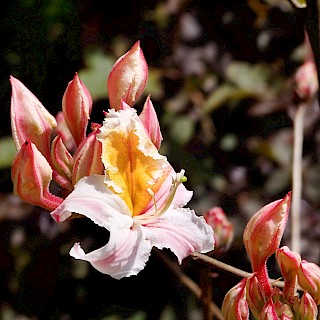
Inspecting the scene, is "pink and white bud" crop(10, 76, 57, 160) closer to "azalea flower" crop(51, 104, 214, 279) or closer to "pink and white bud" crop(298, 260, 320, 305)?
"azalea flower" crop(51, 104, 214, 279)

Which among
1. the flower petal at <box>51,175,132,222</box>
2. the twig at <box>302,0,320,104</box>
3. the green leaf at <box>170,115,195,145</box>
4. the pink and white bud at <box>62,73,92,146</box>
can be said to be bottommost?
the green leaf at <box>170,115,195,145</box>

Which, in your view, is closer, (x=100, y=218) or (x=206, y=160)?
(x=100, y=218)

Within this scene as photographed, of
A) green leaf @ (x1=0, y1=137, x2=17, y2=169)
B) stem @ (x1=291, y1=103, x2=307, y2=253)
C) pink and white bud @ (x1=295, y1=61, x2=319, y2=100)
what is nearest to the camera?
stem @ (x1=291, y1=103, x2=307, y2=253)

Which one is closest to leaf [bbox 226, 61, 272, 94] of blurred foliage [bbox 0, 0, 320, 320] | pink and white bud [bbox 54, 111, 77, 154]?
blurred foliage [bbox 0, 0, 320, 320]

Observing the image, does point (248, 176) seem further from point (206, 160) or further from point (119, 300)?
point (119, 300)

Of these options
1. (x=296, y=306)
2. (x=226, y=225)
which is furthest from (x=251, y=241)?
(x=226, y=225)

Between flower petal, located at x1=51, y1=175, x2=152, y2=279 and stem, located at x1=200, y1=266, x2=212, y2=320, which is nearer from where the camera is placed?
flower petal, located at x1=51, y1=175, x2=152, y2=279

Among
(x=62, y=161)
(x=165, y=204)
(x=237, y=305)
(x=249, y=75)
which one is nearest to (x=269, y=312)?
(x=237, y=305)

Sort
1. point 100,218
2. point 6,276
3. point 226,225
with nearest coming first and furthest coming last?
point 100,218
point 226,225
point 6,276
